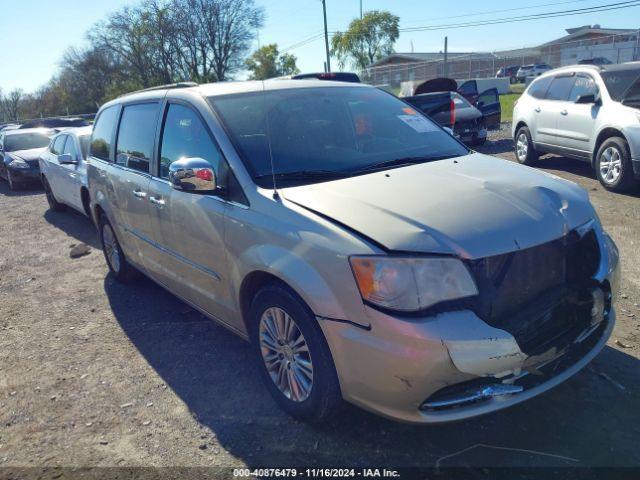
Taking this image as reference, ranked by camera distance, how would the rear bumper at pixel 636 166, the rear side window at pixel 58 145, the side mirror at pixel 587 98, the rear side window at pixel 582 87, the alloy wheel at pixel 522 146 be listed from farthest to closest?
the alloy wheel at pixel 522 146
the rear side window at pixel 58 145
the rear side window at pixel 582 87
the side mirror at pixel 587 98
the rear bumper at pixel 636 166

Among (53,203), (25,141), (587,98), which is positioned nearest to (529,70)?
(587,98)

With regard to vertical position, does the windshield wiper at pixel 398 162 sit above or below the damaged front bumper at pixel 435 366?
above

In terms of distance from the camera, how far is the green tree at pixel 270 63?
5894 cm

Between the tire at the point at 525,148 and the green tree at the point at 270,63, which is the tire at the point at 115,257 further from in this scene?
the green tree at the point at 270,63

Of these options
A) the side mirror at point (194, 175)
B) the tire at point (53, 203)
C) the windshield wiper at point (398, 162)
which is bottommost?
the tire at point (53, 203)

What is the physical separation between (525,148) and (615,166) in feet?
8.13

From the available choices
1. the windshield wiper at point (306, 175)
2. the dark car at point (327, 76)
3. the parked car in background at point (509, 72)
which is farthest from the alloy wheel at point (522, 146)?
the parked car in background at point (509, 72)

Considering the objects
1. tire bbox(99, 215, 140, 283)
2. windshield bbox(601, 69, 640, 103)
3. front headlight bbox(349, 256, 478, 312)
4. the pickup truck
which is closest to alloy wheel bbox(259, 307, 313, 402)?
front headlight bbox(349, 256, 478, 312)

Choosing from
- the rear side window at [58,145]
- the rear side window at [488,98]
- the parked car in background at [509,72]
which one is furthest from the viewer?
the parked car in background at [509,72]

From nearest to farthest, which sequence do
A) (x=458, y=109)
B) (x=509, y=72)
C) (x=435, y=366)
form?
1. (x=435, y=366)
2. (x=458, y=109)
3. (x=509, y=72)

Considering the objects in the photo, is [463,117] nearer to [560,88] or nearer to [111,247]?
[560,88]

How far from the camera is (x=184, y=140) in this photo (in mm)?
3709

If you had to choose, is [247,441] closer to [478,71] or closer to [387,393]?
[387,393]

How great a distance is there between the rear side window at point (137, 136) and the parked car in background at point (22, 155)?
398 inches
